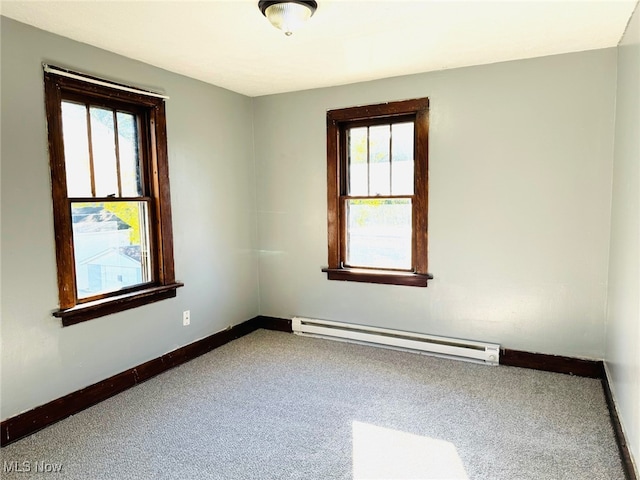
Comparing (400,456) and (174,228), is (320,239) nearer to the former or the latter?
(174,228)

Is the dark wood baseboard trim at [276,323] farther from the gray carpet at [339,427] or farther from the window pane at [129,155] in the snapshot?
the window pane at [129,155]

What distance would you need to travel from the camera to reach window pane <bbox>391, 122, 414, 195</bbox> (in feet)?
11.8

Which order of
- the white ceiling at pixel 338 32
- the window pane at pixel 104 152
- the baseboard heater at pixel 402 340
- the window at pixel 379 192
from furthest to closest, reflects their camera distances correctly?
the window at pixel 379 192
the baseboard heater at pixel 402 340
the window pane at pixel 104 152
the white ceiling at pixel 338 32

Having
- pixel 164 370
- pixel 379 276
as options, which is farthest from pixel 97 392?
pixel 379 276

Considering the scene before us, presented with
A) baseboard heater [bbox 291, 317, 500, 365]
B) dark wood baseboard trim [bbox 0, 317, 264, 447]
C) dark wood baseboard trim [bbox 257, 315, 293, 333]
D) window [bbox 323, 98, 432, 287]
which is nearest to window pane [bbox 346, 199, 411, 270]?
window [bbox 323, 98, 432, 287]

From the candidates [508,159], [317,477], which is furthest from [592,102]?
[317,477]

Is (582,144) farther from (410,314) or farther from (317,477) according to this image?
(317,477)

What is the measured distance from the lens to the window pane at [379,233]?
3668mm

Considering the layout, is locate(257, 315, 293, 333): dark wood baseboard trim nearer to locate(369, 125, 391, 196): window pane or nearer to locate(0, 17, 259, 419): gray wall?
locate(0, 17, 259, 419): gray wall

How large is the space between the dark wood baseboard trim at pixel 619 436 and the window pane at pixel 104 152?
334 centimetres

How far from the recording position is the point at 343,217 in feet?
12.8

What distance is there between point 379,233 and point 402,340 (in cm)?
94

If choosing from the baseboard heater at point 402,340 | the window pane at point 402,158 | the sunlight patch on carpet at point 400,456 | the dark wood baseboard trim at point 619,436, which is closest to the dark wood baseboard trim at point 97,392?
the baseboard heater at point 402,340

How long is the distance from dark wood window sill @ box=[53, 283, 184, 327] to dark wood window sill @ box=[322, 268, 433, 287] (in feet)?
4.51
